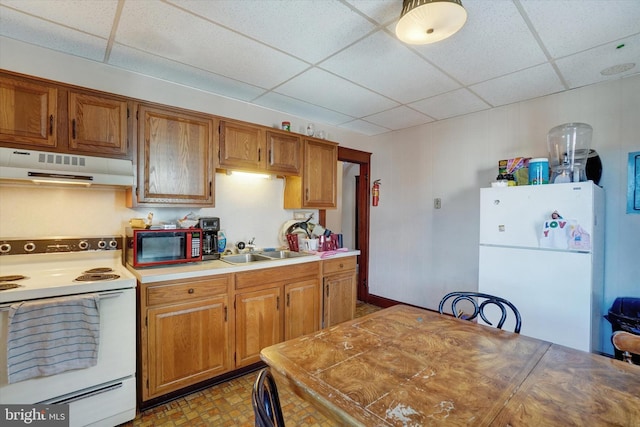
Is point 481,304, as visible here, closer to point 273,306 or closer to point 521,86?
point 273,306

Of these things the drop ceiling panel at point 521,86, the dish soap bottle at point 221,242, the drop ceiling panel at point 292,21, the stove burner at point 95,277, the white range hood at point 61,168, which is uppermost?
the drop ceiling panel at point 292,21

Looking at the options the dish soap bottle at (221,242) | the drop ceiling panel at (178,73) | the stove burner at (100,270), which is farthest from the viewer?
the dish soap bottle at (221,242)

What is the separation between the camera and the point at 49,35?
1.88 m

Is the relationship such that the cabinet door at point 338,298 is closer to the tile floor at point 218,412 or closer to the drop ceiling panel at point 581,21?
the tile floor at point 218,412

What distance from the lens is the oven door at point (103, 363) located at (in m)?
1.48

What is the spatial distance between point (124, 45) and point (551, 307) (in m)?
3.54

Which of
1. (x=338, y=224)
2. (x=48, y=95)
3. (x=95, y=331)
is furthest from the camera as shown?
(x=338, y=224)

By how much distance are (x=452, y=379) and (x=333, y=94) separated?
8.16ft

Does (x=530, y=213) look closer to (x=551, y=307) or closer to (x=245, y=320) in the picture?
(x=551, y=307)

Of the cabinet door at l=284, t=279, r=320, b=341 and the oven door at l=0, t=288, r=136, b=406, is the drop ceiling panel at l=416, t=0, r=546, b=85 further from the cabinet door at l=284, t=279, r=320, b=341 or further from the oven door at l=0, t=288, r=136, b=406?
the oven door at l=0, t=288, r=136, b=406

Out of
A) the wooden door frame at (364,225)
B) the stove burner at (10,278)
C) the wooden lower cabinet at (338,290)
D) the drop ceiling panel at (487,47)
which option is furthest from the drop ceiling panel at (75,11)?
the wooden door frame at (364,225)

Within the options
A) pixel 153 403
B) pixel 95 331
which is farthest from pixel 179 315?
pixel 153 403

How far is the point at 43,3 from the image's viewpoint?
1.59 m

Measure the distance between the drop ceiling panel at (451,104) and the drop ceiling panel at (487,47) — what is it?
1.09 ft
